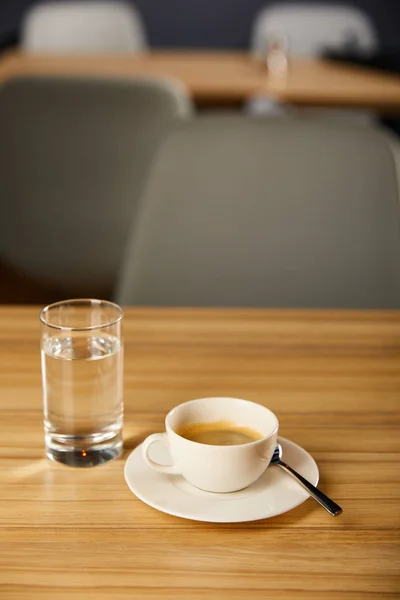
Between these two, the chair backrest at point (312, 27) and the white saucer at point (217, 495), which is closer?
the white saucer at point (217, 495)

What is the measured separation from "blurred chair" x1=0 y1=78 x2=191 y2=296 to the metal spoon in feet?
4.72

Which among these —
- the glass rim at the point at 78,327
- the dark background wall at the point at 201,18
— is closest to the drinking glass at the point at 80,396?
the glass rim at the point at 78,327

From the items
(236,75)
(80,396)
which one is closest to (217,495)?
(80,396)

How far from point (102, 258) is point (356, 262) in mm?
941

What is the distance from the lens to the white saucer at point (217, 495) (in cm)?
60

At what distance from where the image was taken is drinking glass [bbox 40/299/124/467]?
0.69 m

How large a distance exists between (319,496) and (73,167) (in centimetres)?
158

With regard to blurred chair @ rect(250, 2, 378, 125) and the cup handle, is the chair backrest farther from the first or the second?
the cup handle

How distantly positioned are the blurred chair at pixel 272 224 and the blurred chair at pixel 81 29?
2416mm

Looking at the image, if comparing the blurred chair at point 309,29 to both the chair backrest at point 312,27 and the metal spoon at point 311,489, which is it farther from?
the metal spoon at point 311,489

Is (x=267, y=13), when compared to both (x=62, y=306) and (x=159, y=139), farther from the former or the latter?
(x=62, y=306)

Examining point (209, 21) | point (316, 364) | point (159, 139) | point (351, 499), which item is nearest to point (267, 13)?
point (209, 21)

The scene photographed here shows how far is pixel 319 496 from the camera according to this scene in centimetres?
62

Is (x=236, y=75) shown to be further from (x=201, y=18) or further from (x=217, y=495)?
(x=217, y=495)
